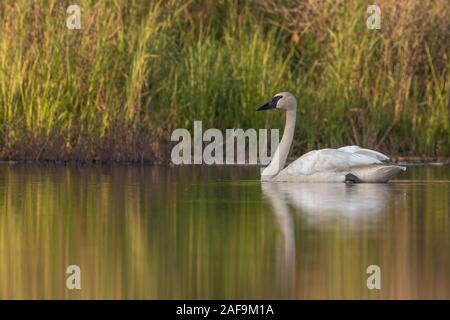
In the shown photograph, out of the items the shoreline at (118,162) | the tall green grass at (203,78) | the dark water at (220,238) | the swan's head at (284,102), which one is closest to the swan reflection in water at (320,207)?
the dark water at (220,238)

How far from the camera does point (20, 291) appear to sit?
23.2 ft

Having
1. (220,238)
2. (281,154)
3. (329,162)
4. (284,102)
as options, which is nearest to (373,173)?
(329,162)

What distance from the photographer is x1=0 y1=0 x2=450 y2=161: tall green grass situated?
1658cm

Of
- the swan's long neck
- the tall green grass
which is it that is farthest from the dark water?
the tall green grass

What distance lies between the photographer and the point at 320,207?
11125 millimetres

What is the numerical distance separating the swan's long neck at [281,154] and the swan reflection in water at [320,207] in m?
0.17

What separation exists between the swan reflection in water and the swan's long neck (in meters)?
0.17

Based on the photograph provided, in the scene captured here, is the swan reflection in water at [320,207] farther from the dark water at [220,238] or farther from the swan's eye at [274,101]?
the swan's eye at [274,101]

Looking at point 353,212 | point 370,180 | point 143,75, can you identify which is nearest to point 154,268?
point 353,212

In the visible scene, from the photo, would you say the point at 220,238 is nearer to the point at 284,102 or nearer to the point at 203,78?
the point at 284,102

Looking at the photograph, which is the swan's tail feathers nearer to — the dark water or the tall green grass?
the dark water

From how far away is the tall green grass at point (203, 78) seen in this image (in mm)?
16578
